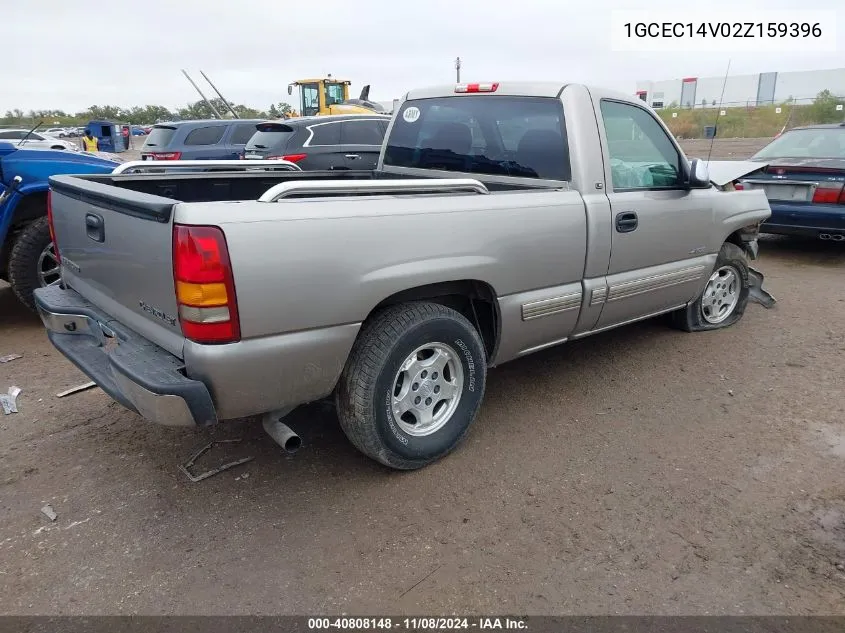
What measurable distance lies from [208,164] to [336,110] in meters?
15.8

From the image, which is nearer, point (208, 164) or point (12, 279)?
point (208, 164)

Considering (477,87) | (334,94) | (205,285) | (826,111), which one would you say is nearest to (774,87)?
(826,111)

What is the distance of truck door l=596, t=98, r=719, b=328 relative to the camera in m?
3.76

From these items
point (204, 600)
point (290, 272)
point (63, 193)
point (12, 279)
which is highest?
point (63, 193)

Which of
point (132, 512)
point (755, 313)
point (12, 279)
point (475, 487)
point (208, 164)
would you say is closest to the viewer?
point (132, 512)

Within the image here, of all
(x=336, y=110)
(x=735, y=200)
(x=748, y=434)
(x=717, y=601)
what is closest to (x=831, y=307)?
(x=735, y=200)

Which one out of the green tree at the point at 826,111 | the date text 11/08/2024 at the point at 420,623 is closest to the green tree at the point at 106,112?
the green tree at the point at 826,111

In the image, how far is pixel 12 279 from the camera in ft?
16.6

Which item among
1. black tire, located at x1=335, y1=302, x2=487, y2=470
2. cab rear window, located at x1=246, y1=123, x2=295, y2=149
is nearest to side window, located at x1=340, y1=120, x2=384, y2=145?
cab rear window, located at x1=246, y1=123, x2=295, y2=149

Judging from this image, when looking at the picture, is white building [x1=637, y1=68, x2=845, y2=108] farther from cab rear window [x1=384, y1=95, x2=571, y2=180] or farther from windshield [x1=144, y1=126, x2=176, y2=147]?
cab rear window [x1=384, y1=95, x2=571, y2=180]

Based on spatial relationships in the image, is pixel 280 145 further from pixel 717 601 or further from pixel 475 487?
pixel 717 601

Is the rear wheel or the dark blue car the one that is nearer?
the rear wheel

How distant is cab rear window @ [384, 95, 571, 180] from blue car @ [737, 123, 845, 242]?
4.22 metres

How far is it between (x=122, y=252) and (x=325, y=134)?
760cm
